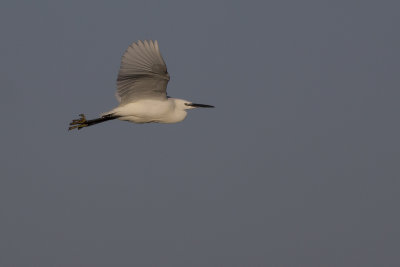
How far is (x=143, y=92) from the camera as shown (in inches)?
698

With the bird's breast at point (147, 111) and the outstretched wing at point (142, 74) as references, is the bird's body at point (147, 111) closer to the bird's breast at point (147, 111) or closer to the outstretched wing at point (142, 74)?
the bird's breast at point (147, 111)

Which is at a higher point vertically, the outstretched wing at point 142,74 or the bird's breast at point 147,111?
the outstretched wing at point 142,74

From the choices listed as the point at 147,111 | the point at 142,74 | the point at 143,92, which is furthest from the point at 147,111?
the point at 142,74

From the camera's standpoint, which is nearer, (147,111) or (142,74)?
(142,74)

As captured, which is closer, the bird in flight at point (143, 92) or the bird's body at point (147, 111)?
the bird in flight at point (143, 92)

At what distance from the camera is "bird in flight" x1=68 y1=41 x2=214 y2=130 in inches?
653

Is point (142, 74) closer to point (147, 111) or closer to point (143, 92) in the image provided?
point (143, 92)

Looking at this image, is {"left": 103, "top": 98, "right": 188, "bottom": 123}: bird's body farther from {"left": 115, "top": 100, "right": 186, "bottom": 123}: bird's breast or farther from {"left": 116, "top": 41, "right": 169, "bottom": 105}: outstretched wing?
{"left": 116, "top": 41, "right": 169, "bottom": 105}: outstretched wing

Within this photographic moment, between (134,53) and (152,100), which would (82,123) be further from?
(134,53)

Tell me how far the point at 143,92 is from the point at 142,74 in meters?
0.80

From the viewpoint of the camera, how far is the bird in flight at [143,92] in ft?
54.4

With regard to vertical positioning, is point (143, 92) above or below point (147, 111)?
above

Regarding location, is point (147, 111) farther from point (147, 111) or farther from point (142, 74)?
point (142, 74)

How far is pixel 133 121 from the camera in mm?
18250
